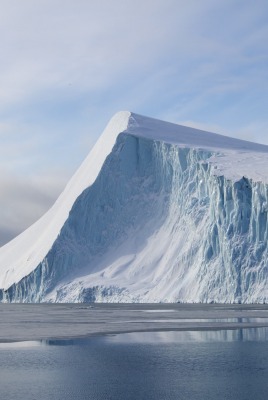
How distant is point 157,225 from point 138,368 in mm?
49146

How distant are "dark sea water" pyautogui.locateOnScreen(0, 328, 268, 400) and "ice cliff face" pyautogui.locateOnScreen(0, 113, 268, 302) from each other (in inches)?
1170

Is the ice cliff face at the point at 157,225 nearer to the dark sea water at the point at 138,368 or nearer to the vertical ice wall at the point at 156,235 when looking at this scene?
the vertical ice wall at the point at 156,235

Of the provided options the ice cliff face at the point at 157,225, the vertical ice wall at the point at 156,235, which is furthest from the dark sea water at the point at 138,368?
the ice cliff face at the point at 157,225

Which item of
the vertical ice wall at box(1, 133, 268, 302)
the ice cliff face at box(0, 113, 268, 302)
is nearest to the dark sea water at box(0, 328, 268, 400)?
the vertical ice wall at box(1, 133, 268, 302)

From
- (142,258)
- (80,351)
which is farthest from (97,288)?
(80,351)

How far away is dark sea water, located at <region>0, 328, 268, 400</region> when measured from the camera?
1398cm

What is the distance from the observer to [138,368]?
17.1 meters

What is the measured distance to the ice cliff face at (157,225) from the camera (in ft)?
175

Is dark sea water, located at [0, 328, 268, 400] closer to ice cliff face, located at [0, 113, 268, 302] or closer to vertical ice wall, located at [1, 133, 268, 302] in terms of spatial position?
→ vertical ice wall, located at [1, 133, 268, 302]

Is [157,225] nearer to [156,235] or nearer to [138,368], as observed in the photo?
[156,235]

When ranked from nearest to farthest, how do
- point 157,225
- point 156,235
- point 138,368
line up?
point 138,368
point 156,235
point 157,225

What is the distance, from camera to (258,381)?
49.2ft

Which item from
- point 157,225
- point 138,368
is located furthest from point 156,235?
point 138,368

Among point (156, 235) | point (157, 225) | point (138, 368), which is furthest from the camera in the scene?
point (157, 225)
